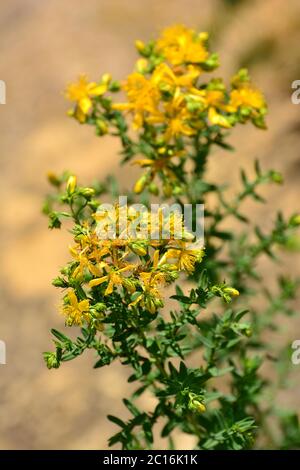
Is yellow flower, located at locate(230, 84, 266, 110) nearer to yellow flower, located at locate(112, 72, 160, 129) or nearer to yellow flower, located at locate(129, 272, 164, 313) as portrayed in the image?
yellow flower, located at locate(112, 72, 160, 129)

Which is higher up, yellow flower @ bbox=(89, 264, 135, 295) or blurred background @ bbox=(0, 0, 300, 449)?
blurred background @ bbox=(0, 0, 300, 449)

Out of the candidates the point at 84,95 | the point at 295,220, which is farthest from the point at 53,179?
the point at 295,220

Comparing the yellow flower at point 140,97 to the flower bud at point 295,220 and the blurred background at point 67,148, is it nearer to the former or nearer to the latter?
the flower bud at point 295,220

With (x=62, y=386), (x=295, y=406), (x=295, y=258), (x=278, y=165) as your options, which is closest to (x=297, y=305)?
(x=295, y=258)

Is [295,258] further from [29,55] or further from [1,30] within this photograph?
[1,30]

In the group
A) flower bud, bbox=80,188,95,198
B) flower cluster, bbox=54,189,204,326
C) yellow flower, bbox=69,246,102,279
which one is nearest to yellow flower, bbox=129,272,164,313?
flower cluster, bbox=54,189,204,326

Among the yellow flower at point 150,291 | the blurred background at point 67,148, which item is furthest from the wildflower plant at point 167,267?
the blurred background at point 67,148
